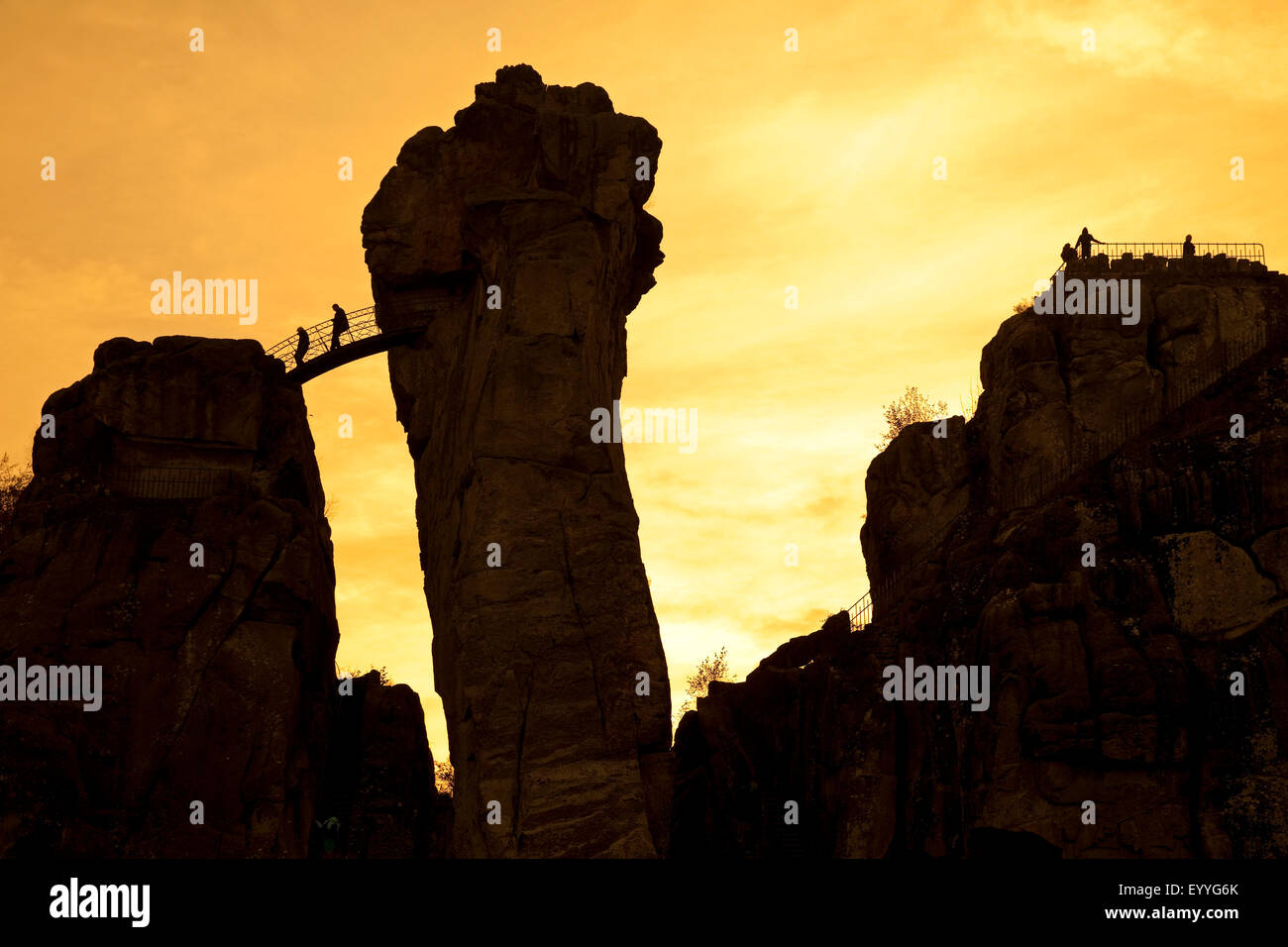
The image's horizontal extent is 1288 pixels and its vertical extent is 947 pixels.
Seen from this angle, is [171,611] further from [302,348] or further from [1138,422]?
[1138,422]

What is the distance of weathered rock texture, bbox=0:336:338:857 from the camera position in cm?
5172

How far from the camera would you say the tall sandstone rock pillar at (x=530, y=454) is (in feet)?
166

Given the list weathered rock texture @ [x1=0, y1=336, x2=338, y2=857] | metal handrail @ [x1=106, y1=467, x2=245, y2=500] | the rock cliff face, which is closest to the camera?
weathered rock texture @ [x1=0, y1=336, x2=338, y2=857]

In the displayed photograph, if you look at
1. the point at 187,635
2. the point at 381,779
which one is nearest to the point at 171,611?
the point at 187,635

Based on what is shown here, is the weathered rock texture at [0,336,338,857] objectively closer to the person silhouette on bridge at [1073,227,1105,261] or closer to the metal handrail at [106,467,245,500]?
the metal handrail at [106,467,245,500]

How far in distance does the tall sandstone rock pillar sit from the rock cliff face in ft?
15.0

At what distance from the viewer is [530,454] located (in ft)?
178

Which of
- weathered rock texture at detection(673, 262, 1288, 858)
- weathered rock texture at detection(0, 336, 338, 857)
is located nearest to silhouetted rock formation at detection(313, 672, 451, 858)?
weathered rock texture at detection(0, 336, 338, 857)

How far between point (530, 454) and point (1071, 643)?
16.4m

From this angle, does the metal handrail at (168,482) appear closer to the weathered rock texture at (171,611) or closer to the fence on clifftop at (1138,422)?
the weathered rock texture at (171,611)
